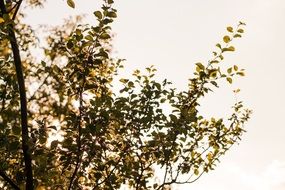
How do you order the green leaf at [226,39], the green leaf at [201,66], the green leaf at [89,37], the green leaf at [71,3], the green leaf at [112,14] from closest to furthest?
the green leaf at [71,3], the green leaf at [112,14], the green leaf at [89,37], the green leaf at [226,39], the green leaf at [201,66]

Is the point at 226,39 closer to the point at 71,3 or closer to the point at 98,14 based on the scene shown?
the point at 98,14

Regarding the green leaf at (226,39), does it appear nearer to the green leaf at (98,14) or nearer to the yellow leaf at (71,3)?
the green leaf at (98,14)

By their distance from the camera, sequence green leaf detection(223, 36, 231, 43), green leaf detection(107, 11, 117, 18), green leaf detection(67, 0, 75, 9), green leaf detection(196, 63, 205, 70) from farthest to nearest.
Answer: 1. green leaf detection(196, 63, 205, 70)
2. green leaf detection(223, 36, 231, 43)
3. green leaf detection(107, 11, 117, 18)
4. green leaf detection(67, 0, 75, 9)

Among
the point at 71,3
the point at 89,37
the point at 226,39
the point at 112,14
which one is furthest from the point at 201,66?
the point at 71,3

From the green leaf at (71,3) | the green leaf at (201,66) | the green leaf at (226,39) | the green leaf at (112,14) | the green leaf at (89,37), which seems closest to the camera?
the green leaf at (71,3)

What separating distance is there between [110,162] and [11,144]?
1.72 m

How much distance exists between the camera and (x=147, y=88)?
7.11 meters

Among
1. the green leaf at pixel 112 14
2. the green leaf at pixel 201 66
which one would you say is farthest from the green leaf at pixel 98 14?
the green leaf at pixel 201 66

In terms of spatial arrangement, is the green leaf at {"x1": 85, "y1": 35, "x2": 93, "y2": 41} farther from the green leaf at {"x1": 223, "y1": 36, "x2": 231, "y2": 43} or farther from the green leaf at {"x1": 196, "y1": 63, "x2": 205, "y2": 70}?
the green leaf at {"x1": 223, "y1": 36, "x2": 231, "y2": 43}

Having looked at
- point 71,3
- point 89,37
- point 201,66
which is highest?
point 201,66

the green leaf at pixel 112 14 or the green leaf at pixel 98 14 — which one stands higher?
the green leaf at pixel 98 14

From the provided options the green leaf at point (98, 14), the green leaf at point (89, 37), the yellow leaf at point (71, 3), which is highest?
the green leaf at point (98, 14)

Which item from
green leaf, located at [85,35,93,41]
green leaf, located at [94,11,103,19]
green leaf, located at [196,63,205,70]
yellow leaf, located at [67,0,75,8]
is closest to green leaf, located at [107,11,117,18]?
green leaf, located at [94,11,103,19]

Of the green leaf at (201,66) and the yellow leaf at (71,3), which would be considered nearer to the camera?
the yellow leaf at (71,3)
